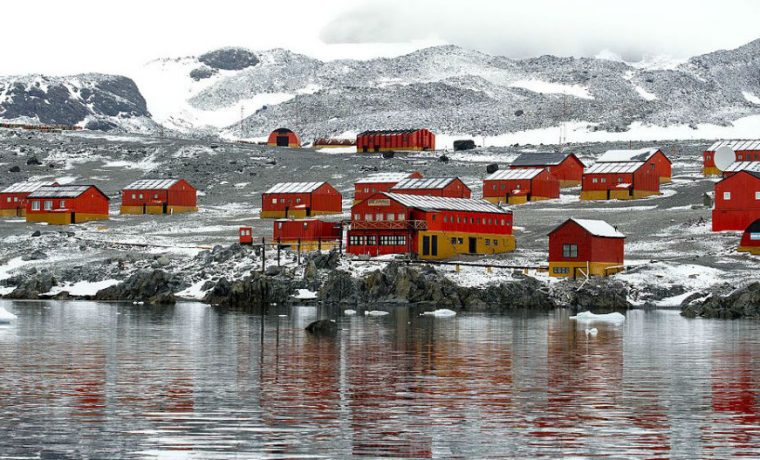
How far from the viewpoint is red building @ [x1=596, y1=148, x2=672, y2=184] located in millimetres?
149413

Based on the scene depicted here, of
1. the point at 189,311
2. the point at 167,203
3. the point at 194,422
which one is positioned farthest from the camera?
the point at 167,203

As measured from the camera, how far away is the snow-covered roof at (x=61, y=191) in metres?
137

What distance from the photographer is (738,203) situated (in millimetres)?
110562

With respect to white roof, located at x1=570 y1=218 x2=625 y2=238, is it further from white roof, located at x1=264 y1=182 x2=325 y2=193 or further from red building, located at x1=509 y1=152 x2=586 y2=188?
red building, located at x1=509 y1=152 x2=586 y2=188

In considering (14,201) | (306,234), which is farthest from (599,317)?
(14,201)

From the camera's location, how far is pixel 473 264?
3900 inches

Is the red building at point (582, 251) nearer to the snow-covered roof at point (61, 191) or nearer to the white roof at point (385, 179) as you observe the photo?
the white roof at point (385, 179)

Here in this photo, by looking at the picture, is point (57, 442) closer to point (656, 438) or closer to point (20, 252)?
point (656, 438)

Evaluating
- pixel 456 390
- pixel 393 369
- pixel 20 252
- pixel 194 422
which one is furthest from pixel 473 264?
pixel 194 422

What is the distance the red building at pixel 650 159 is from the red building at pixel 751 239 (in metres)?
47.0

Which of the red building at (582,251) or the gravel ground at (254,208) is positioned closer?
the red building at (582,251)

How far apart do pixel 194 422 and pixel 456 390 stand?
10.2m

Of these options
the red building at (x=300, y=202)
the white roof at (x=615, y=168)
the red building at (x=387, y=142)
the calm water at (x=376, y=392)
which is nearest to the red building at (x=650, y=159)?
the white roof at (x=615, y=168)

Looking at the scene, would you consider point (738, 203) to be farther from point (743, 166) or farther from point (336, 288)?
point (336, 288)
